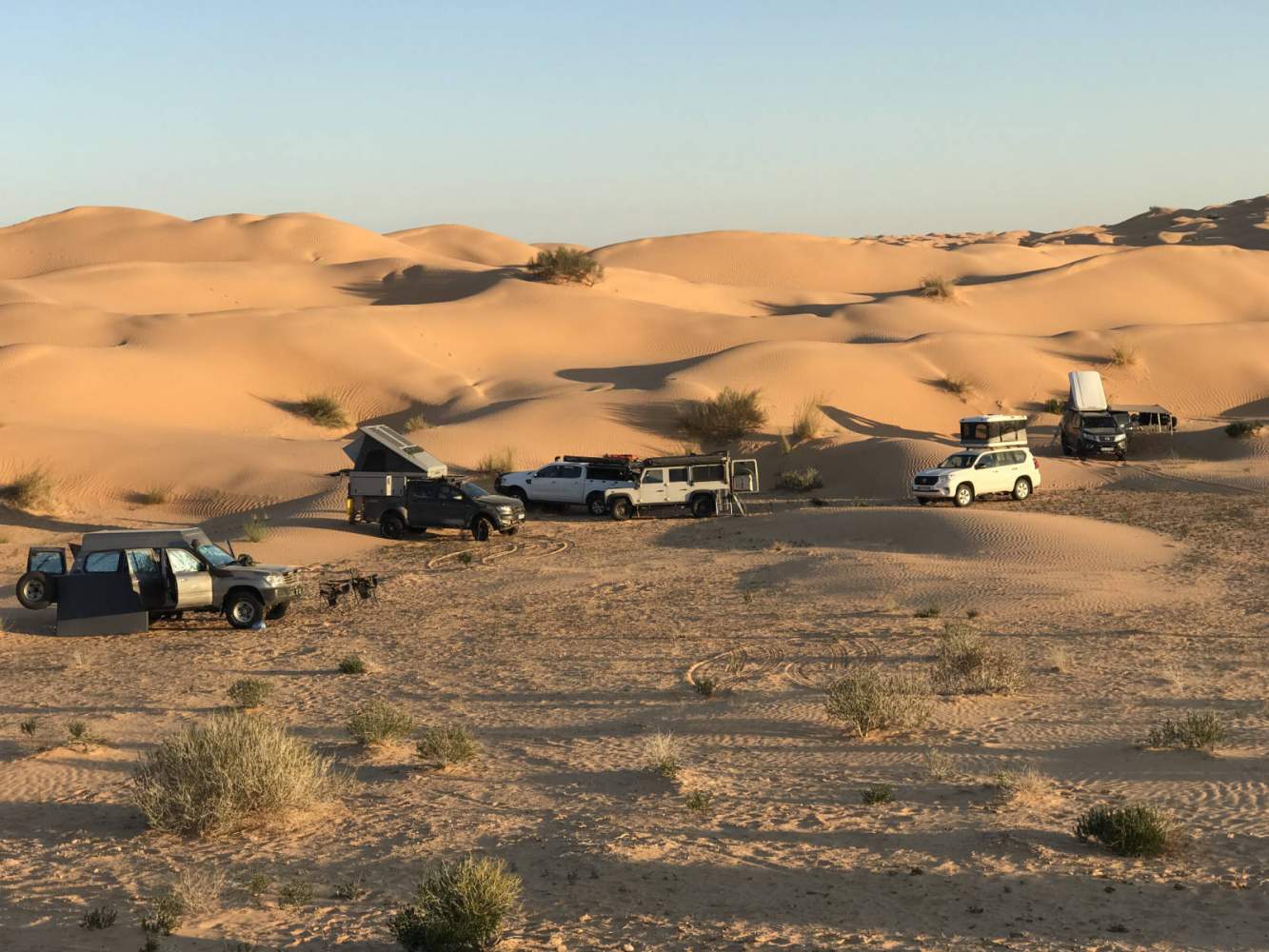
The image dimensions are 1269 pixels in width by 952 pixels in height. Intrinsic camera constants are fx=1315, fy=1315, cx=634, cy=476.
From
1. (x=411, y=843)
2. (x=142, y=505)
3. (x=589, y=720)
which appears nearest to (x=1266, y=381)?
(x=142, y=505)

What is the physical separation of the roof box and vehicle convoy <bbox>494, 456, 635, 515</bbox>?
17295mm

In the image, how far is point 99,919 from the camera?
901 centimetres

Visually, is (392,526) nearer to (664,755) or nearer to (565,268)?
(664,755)

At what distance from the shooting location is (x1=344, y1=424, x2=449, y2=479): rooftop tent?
31266mm

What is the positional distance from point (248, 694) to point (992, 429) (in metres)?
24.9

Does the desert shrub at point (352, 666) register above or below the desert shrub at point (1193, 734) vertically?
above

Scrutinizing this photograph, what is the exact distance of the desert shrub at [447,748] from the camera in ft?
41.9

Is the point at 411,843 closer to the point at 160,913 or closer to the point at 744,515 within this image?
the point at 160,913

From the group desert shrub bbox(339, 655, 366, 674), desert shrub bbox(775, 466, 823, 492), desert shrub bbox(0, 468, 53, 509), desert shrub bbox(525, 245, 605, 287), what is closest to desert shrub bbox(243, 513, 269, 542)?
desert shrub bbox(0, 468, 53, 509)

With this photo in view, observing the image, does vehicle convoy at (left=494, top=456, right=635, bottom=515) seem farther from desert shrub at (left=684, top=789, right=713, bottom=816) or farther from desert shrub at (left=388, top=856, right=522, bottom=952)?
desert shrub at (left=388, top=856, right=522, bottom=952)

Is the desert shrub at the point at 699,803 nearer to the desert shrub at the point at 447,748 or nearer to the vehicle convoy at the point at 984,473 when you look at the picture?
the desert shrub at the point at 447,748

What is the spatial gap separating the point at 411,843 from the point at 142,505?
28502 millimetres

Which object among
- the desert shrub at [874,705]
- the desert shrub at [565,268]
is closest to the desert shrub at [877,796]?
the desert shrub at [874,705]

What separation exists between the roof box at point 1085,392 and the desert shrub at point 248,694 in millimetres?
32827
